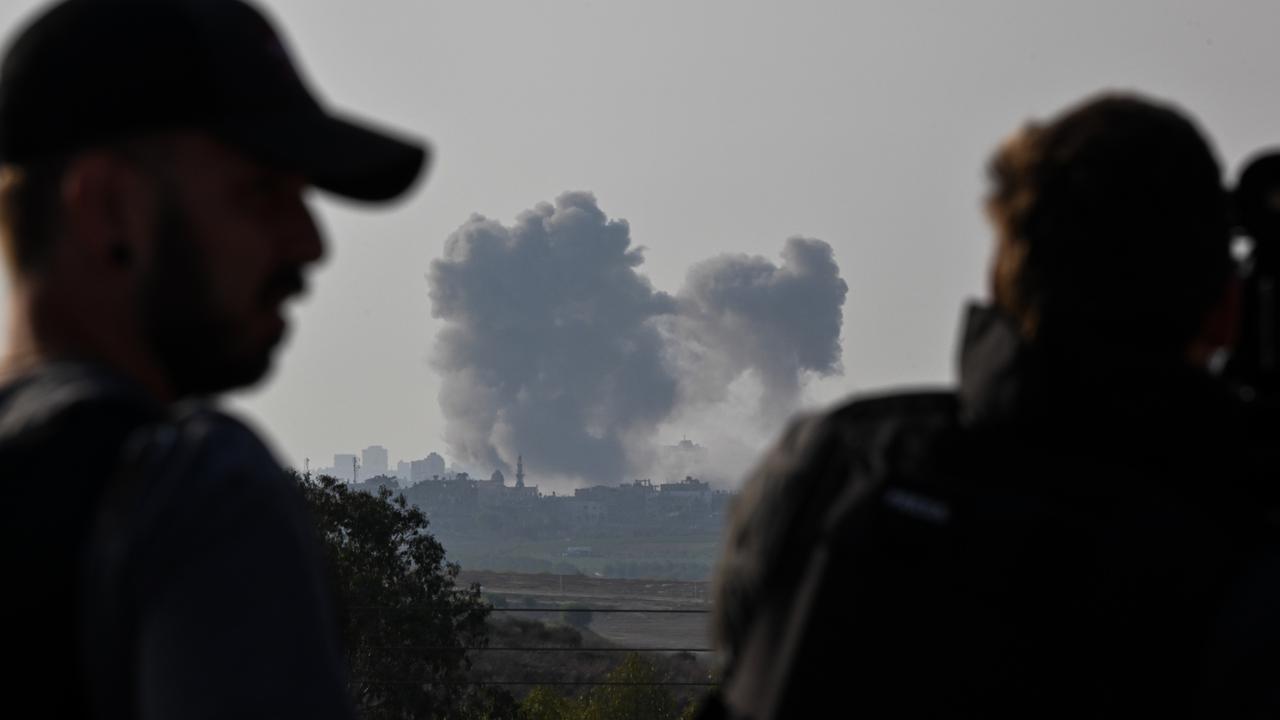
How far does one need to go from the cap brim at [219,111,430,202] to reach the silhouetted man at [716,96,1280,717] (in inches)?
27.5

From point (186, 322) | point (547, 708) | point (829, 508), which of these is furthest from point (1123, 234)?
point (547, 708)

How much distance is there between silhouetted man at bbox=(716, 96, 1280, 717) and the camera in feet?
6.09

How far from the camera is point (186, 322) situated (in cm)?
147

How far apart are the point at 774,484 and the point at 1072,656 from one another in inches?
17.2

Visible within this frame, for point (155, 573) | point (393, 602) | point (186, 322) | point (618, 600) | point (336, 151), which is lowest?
point (618, 600)

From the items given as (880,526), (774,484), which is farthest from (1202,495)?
(774,484)

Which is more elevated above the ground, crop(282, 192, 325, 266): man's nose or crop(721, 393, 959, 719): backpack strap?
crop(282, 192, 325, 266): man's nose

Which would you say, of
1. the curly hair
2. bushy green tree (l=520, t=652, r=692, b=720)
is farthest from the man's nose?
bushy green tree (l=520, t=652, r=692, b=720)

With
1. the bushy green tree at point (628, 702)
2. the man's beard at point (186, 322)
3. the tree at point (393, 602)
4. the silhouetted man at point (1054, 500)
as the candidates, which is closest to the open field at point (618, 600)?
the bushy green tree at point (628, 702)

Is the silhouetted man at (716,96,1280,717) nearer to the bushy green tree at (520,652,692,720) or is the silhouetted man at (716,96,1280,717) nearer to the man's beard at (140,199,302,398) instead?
the man's beard at (140,199,302,398)

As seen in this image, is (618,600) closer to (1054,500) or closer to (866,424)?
(866,424)

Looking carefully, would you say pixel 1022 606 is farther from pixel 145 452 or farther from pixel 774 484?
pixel 145 452

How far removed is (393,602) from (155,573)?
55.5 metres

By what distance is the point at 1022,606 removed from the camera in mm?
1937
